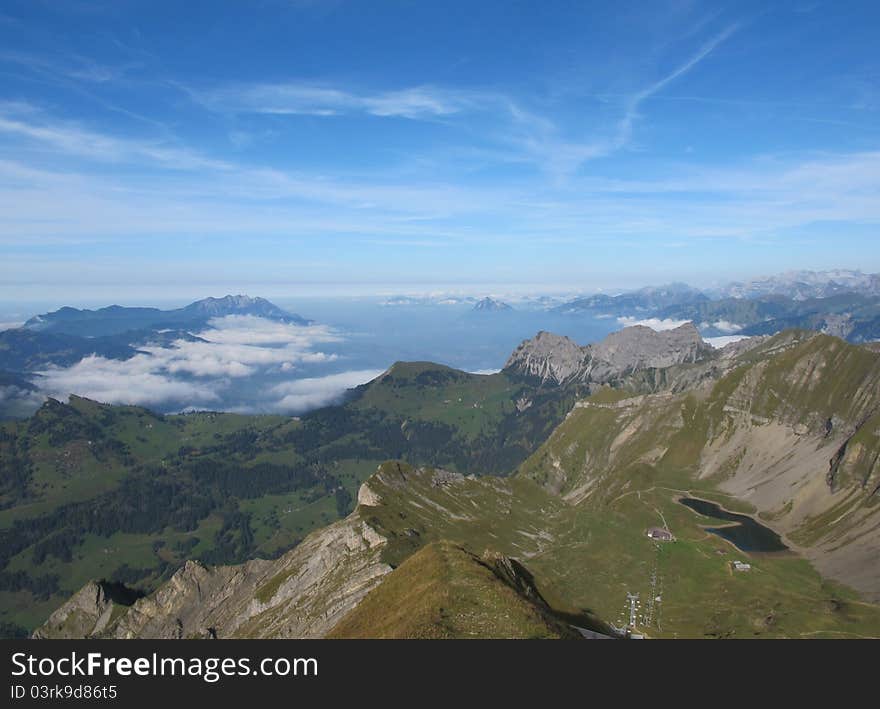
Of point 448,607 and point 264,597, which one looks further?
point 264,597

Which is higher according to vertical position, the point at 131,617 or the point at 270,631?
the point at 270,631

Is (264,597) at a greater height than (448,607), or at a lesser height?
lesser

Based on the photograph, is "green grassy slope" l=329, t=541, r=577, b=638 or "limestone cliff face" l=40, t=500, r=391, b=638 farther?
"limestone cliff face" l=40, t=500, r=391, b=638

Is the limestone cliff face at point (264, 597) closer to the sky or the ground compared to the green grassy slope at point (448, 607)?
closer to the ground

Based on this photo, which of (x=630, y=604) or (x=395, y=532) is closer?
(x=630, y=604)

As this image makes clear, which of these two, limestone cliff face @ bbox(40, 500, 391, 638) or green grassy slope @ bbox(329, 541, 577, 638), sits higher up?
green grassy slope @ bbox(329, 541, 577, 638)

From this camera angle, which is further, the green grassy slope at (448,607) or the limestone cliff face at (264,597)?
the limestone cliff face at (264,597)
